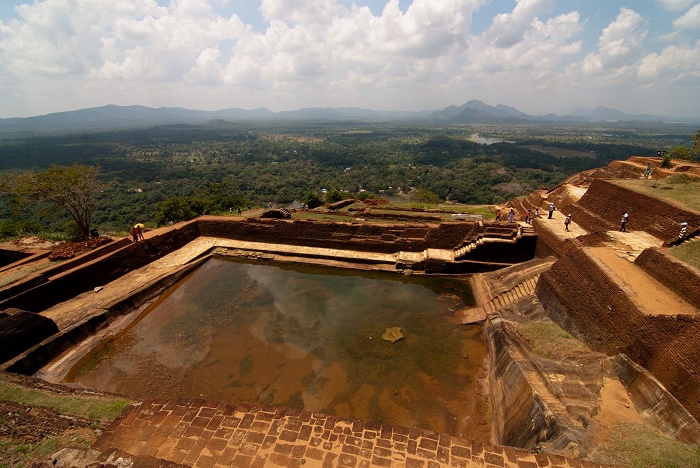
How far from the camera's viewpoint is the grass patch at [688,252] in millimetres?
6856

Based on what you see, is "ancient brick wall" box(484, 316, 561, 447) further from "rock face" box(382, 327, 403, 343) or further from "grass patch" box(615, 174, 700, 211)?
"grass patch" box(615, 174, 700, 211)

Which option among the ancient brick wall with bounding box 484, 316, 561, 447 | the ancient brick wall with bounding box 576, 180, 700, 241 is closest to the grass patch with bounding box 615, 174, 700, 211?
the ancient brick wall with bounding box 576, 180, 700, 241

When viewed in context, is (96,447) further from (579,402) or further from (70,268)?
(70,268)

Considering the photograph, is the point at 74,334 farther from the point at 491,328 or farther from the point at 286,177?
the point at 286,177

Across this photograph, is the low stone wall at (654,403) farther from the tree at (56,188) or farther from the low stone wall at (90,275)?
the tree at (56,188)

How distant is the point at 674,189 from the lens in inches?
449

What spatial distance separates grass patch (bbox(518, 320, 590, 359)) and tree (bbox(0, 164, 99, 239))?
1804 cm

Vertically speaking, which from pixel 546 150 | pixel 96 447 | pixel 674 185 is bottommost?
pixel 546 150

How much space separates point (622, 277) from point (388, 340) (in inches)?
228

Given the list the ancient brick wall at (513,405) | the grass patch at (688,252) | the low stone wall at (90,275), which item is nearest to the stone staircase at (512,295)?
the ancient brick wall at (513,405)

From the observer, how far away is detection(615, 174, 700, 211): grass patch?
10.0 m

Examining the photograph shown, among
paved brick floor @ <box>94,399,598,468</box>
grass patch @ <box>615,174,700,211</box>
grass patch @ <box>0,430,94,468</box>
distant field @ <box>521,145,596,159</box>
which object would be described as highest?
grass patch @ <box>615,174,700,211</box>

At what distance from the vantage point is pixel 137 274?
1320 centimetres

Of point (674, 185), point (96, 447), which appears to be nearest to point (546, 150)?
point (674, 185)
